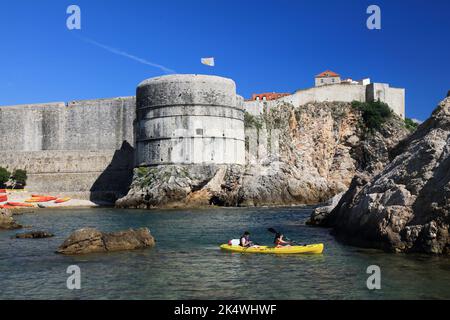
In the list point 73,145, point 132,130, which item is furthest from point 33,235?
point 73,145

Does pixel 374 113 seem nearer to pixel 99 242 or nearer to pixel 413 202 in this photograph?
pixel 413 202

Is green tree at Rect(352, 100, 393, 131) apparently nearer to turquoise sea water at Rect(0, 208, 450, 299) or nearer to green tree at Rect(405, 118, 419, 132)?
green tree at Rect(405, 118, 419, 132)

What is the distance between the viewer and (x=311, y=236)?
1934 centimetres

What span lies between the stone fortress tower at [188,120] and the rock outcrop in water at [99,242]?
26664 mm

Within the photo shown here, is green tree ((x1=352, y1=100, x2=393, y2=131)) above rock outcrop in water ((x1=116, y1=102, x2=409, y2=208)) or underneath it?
above

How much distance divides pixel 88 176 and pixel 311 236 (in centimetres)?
3534

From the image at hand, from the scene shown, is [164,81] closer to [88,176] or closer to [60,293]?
[88,176]

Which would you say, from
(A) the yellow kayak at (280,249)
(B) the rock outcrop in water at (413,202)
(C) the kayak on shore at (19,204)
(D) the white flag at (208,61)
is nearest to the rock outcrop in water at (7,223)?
(A) the yellow kayak at (280,249)

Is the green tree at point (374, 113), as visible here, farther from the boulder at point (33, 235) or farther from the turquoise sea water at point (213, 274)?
the boulder at point (33, 235)

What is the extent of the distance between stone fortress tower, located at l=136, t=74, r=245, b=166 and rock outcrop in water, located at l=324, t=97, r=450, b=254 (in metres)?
26.6

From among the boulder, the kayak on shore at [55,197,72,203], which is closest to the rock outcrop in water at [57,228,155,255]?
the boulder

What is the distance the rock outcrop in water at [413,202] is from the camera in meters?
13.4

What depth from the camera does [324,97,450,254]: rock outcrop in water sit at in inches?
527

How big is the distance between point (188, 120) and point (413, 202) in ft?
102
